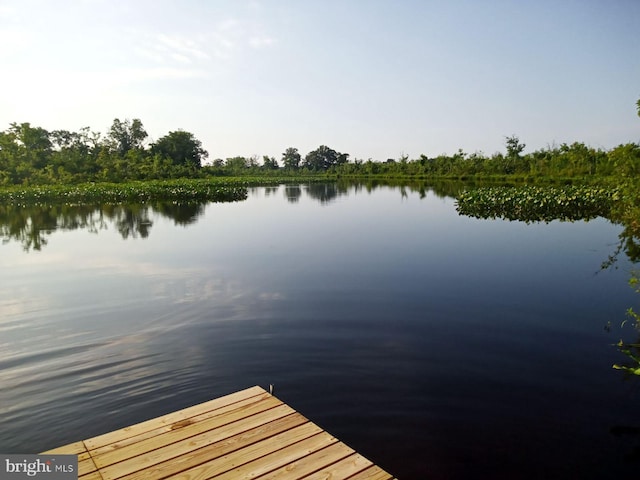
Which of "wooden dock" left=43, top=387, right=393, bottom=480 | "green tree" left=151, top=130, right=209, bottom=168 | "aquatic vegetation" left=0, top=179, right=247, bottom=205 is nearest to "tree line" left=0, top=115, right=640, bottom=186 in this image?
"green tree" left=151, top=130, right=209, bottom=168

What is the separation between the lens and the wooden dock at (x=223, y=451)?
107 inches

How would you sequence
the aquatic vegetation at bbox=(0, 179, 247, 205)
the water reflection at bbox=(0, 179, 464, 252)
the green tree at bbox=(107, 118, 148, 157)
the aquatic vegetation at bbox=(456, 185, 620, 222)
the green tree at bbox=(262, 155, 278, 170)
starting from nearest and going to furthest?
the water reflection at bbox=(0, 179, 464, 252)
the aquatic vegetation at bbox=(456, 185, 620, 222)
the aquatic vegetation at bbox=(0, 179, 247, 205)
the green tree at bbox=(107, 118, 148, 157)
the green tree at bbox=(262, 155, 278, 170)

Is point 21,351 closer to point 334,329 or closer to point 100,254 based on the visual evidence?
point 334,329

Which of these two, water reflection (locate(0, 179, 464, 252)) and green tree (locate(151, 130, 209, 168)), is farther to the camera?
green tree (locate(151, 130, 209, 168))

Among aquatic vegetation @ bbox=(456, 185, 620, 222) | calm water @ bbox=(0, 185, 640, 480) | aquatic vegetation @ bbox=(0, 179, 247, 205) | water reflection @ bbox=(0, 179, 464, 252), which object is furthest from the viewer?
aquatic vegetation @ bbox=(0, 179, 247, 205)

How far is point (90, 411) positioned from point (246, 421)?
2.11m

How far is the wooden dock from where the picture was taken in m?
2.71

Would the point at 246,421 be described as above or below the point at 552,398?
above

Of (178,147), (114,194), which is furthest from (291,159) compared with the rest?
(114,194)

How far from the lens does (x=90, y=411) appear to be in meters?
4.29

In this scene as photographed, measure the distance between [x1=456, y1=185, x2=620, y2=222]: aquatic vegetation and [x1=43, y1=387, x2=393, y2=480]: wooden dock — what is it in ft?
61.5

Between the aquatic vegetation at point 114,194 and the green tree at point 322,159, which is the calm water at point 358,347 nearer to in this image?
the aquatic vegetation at point 114,194

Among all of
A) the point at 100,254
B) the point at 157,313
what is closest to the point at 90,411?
the point at 157,313

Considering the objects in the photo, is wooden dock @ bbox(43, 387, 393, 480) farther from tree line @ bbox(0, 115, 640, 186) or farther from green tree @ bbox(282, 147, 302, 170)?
green tree @ bbox(282, 147, 302, 170)
